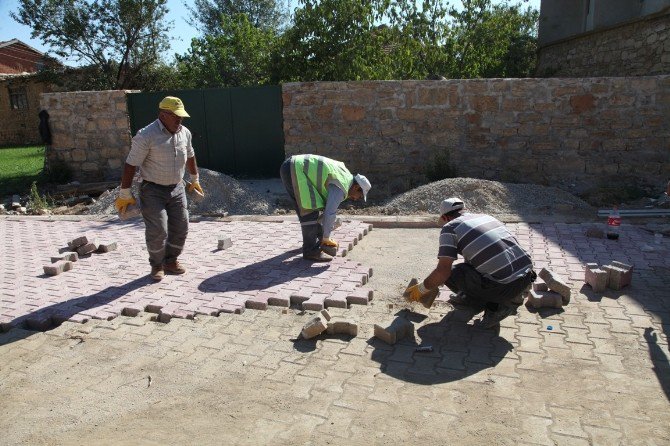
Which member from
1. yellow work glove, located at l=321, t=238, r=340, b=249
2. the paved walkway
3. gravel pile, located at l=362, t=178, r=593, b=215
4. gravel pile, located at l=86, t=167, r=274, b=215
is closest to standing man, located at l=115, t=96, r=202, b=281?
the paved walkway

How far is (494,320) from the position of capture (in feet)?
13.0

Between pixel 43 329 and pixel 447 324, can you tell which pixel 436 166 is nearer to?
pixel 447 324

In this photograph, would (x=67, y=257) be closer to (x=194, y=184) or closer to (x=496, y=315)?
(x=194, y=184)

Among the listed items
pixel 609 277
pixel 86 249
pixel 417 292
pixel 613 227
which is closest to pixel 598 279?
pixel 609 277

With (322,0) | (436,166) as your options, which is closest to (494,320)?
(436,166)

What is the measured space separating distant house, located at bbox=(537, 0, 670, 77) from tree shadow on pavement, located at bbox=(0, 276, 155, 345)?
11457 millimetres

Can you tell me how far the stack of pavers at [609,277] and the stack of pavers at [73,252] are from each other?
5.31 m

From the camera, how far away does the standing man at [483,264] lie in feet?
12.4

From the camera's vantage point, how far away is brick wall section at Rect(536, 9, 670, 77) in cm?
1102

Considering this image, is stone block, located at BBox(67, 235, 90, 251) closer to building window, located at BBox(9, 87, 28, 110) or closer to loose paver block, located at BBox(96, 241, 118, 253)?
loose paver block, located at BBox(96, 241, 118, 253)

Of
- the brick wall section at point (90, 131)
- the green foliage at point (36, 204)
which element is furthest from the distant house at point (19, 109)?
the green foliage at point (36, 204)

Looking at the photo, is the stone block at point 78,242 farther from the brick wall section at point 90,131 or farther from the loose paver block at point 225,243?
the brick wall section at point 90,131

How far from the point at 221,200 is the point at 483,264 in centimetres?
585

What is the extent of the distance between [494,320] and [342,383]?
1369mm
